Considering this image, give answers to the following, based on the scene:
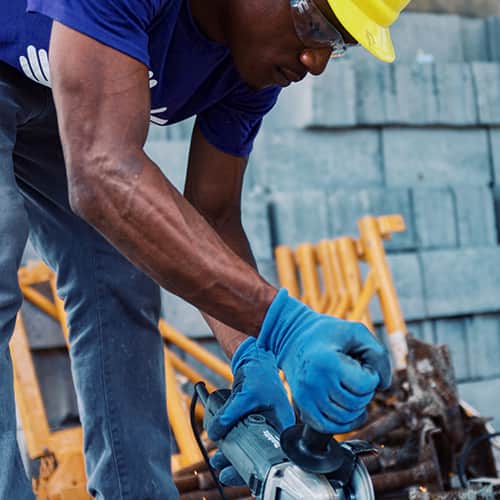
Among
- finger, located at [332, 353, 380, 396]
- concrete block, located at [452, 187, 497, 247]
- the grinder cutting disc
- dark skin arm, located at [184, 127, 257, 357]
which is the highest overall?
dark skin arm, located at [184, 127, 257, 357]

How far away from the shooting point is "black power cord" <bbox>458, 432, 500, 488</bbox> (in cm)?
261

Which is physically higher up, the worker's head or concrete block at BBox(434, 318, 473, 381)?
the worker's head

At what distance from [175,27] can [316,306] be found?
235 centimetres

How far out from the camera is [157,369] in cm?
202

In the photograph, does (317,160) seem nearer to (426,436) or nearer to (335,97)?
(335,97)

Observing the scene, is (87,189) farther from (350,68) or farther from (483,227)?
(483,227)

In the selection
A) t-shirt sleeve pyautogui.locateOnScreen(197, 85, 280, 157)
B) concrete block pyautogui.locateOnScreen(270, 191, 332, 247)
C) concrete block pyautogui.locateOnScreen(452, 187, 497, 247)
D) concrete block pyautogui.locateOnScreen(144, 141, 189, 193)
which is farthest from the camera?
concrete block pyautogui.locateOnScreen(452, 187, 497, 247)

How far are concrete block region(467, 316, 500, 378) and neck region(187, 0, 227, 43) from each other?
3.08 meters

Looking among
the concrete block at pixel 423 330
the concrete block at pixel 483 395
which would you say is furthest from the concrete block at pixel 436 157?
the concrete block at pixel 483 395

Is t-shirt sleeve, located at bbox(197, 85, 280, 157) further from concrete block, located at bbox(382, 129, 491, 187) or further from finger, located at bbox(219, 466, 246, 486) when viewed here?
concrete block, located at bbox(382, 129, 491, 187)

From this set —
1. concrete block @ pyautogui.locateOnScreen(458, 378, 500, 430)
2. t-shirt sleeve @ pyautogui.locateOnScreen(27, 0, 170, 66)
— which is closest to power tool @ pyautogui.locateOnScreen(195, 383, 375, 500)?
t-shirt sleeve @ pyautogui.locateOnScreen(27, 0, 170, 66)

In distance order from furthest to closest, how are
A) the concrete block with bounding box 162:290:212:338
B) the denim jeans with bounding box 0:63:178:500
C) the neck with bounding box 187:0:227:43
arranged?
the concrete block with bounding box 162:290:212:338 < the denim jeans with bounding box 0:63:178:500 < the neck with bounding box 187:0:227:43

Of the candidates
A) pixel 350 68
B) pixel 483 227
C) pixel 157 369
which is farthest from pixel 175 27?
pixel 483 227

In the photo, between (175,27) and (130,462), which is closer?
(175,27)
